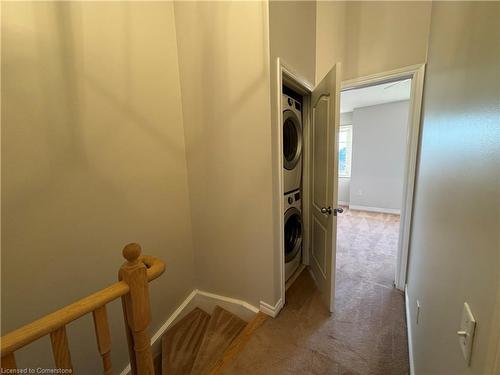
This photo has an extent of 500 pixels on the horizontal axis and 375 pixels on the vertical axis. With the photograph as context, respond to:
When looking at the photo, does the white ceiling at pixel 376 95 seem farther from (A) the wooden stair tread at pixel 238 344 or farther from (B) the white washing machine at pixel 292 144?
(A) the wooden stair tread at pixel 238 344

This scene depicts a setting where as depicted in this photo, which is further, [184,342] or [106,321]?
[184,342]

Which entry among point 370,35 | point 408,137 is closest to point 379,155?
point 408,137

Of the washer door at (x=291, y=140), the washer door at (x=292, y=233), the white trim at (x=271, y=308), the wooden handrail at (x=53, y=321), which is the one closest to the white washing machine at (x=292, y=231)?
the washer door at (x=292, y=233)

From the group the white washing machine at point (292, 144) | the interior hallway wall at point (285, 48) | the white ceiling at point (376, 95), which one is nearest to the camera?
the interior hallway wall at point (285, 48)

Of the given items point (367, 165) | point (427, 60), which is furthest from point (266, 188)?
point (367, 165)

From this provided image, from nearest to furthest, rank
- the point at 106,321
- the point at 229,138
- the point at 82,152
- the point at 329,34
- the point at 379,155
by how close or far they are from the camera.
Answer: the point at 106,321, the point at 82,152, the point at 229,138, the point at 329,34, the point at 379,155

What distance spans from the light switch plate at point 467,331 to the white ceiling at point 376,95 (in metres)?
3.45

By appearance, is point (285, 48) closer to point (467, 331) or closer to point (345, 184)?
point (467, 331)

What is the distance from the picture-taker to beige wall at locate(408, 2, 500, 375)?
0.47 metres

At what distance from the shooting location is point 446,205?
85 cm

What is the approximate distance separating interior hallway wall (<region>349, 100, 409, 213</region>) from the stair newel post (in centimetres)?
505

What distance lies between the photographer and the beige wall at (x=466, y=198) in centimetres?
47

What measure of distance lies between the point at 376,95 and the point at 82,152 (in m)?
4.48

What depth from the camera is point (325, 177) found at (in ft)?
5.79
